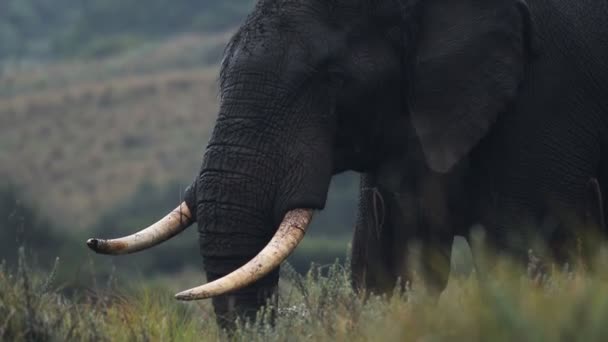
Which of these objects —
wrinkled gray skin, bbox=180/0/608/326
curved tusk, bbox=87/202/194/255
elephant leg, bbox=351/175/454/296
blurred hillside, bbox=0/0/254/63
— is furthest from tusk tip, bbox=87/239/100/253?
blurred hillside, bbox=0/0/254/63

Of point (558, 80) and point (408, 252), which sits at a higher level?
point (558, 80)

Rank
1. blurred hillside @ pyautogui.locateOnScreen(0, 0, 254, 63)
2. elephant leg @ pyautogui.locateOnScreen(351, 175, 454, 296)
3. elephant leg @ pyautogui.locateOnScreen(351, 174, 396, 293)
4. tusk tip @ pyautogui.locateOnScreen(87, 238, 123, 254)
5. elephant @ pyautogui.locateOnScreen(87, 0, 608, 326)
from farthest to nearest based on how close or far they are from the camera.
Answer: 1. blurred hillside @ pyautogui.locateOnScreen(0, 0, 254, 63)
2. elephant leg @ pyautogui.locateOnScreen(351, 174, 396, 293)
3. elephant leg @ pyautogui.locateOnScreen(351, 175, 454, 296)
4. elephant @ pyautogui.locateOnScreen(87, 0, 608, 326)
5. tusk tip @ pyautogui.locateOnScreen(87, 238, 123, 254)

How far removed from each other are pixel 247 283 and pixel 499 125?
73.6 inches

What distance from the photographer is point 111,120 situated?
75125mm

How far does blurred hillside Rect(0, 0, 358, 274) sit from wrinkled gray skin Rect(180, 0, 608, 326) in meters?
26.9

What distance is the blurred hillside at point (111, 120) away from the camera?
46500mm

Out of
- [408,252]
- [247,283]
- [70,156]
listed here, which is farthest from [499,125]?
[70,156]

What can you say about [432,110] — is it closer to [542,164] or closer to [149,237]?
[542,164]

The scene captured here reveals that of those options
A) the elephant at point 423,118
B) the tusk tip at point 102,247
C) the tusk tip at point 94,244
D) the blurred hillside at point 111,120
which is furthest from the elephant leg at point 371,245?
the blurred hillside at point 111,120

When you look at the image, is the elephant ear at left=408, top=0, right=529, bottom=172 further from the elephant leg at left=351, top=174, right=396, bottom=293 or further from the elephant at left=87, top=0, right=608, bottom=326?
the elephant leg at left=351, top=174, right=396, bottom=293

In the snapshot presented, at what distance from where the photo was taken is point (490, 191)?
8.65m

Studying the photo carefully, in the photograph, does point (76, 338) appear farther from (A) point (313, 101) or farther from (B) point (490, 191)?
(B) point (490, 191)

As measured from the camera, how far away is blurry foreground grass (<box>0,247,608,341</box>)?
18.5ft

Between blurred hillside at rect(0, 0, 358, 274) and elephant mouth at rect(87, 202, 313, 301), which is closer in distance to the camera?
elephant mouth at rect(87, 202, 313, 301)
